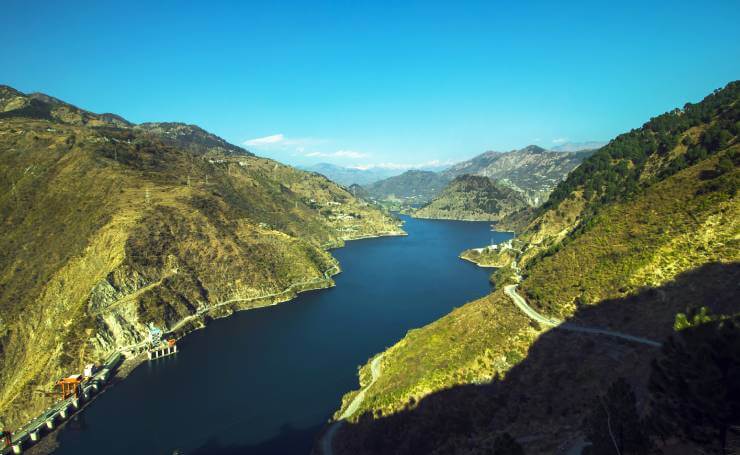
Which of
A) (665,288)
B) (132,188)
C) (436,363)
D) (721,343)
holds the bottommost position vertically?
(436,363)

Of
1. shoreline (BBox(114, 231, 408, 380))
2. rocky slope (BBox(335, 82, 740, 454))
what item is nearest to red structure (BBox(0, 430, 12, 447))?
shoreline (BBox(114, 231, 408, 380))

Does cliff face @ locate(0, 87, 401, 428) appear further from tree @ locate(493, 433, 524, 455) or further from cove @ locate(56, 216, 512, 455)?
tree @ locate(493, 433, 524, 455)

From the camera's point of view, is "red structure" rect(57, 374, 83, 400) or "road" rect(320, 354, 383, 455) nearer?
"road" rect(320, 354, 383, 455)

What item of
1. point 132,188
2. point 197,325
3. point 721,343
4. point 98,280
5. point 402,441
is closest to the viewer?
point 721,343

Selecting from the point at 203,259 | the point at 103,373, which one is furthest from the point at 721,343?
the point at 203,259

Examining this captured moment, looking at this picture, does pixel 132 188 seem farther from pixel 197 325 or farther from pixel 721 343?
pixel 721 343

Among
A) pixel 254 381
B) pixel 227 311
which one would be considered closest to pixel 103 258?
pixel 227 311
